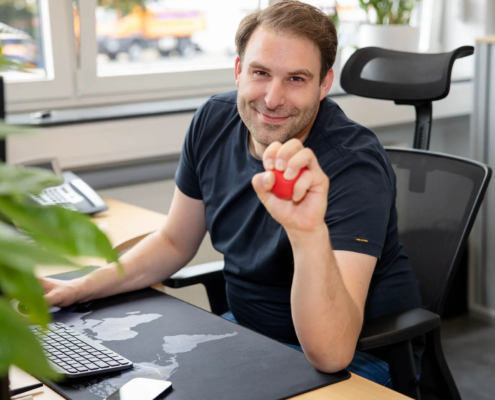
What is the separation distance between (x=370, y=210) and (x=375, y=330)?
216mm

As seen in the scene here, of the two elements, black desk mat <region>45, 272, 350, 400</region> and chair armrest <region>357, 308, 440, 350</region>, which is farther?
chair armrest <region>357, 308, 440, 350</region>

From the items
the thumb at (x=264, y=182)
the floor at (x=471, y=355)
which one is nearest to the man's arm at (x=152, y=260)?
the thumb at (x=264, y=182)

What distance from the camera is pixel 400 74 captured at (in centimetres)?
162

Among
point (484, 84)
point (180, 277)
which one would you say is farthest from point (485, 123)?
point (180, 277)

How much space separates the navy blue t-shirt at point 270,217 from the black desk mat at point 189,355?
212 millimetres

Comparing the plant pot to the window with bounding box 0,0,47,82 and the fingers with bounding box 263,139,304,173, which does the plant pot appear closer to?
the window with bounding box 0,0,47,82

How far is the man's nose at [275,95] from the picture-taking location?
52.1 inches

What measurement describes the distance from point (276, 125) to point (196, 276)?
40 cm

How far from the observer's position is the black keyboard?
3.05ft

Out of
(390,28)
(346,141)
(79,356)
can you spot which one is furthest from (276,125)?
(390,28)

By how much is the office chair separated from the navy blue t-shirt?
3.0 inches

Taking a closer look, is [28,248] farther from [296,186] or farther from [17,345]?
[296,186]

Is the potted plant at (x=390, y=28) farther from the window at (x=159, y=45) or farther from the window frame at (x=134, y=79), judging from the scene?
the window frame at (x=134, y=79)

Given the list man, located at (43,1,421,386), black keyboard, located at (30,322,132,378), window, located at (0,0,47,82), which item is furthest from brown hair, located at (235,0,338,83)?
window, located at (0,0,47,82)
